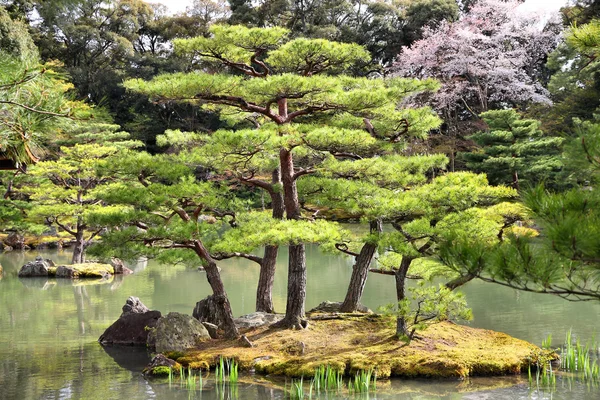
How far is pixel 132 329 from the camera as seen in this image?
7172mm

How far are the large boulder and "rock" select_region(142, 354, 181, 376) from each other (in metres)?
1.18

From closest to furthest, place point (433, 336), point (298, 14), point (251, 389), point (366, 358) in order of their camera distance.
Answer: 1. point (251, 389)
2. point (366, 358)
3. point (433, 336)
4. point (298, 14)

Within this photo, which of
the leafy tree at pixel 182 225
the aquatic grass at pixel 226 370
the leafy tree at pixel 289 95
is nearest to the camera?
the aquatic grass at pixel 226 370

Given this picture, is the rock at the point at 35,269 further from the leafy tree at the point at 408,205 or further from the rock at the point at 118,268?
the leafy tree at the point at 408,205

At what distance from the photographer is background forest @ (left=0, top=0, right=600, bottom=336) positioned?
245 cm

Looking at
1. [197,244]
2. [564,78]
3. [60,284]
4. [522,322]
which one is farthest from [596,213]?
[564,78]

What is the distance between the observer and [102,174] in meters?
6.35

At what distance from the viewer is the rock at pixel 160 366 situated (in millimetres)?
5699

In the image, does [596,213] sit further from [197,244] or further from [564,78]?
[564,78]

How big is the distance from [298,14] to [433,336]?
59.5 ft

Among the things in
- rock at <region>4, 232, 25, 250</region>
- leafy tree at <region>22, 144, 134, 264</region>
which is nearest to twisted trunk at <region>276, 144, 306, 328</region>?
leafy tree at <region>22, 144, 134, 264</region>

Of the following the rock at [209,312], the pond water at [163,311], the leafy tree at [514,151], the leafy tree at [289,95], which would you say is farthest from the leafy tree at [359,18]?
the rock at [209,312]

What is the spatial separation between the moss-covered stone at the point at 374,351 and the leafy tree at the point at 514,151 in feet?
24.7

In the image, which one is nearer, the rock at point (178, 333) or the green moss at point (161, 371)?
the green moss at point (161, 371)
